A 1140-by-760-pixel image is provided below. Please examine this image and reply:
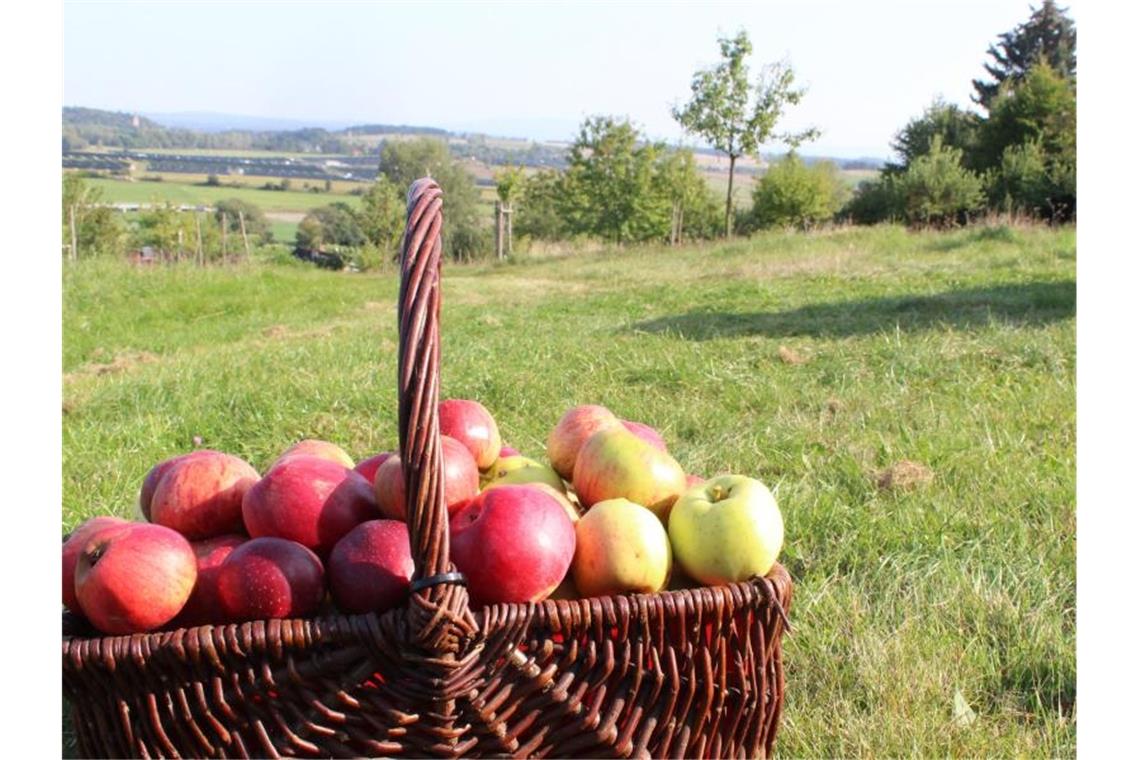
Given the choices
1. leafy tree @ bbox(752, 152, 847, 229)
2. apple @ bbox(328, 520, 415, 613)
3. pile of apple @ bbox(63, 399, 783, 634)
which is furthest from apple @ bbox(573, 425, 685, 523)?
leafy tree @ bbox(752, 152, 847, 229)

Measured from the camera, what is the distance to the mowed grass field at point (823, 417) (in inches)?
88.4

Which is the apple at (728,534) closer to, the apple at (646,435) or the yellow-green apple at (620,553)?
the yellow-green apple at (620,553)

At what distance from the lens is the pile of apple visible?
153 centimetres

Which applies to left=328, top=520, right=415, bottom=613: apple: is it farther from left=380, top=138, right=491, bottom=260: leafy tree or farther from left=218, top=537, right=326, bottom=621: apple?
left=380, top=138, right=491, bottom=260: leafy tree

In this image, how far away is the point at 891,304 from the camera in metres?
8.60

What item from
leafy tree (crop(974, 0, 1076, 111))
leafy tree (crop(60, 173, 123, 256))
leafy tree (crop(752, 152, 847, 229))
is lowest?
leafy tree (crop(60, 173, 123, 256))

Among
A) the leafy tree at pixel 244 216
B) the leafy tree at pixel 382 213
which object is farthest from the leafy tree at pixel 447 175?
the leafy tree at pixel 244 216

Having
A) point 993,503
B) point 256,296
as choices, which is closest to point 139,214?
point 256,296

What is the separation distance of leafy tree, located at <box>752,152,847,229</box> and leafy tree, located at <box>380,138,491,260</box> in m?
11.2

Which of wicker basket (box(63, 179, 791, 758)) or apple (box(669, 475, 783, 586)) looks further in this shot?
apple (box(669, 475, 783, 586))

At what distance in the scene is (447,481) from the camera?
174 cm

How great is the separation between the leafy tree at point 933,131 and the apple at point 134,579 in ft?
99.4

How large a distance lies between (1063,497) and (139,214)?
5051cm

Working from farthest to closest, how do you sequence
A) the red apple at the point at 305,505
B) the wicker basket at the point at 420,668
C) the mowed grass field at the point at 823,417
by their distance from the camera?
A: the mowed grass field at the point at 823,417 < the red apple at the point at 305,505 < the wicker basket at the point at 420,668
